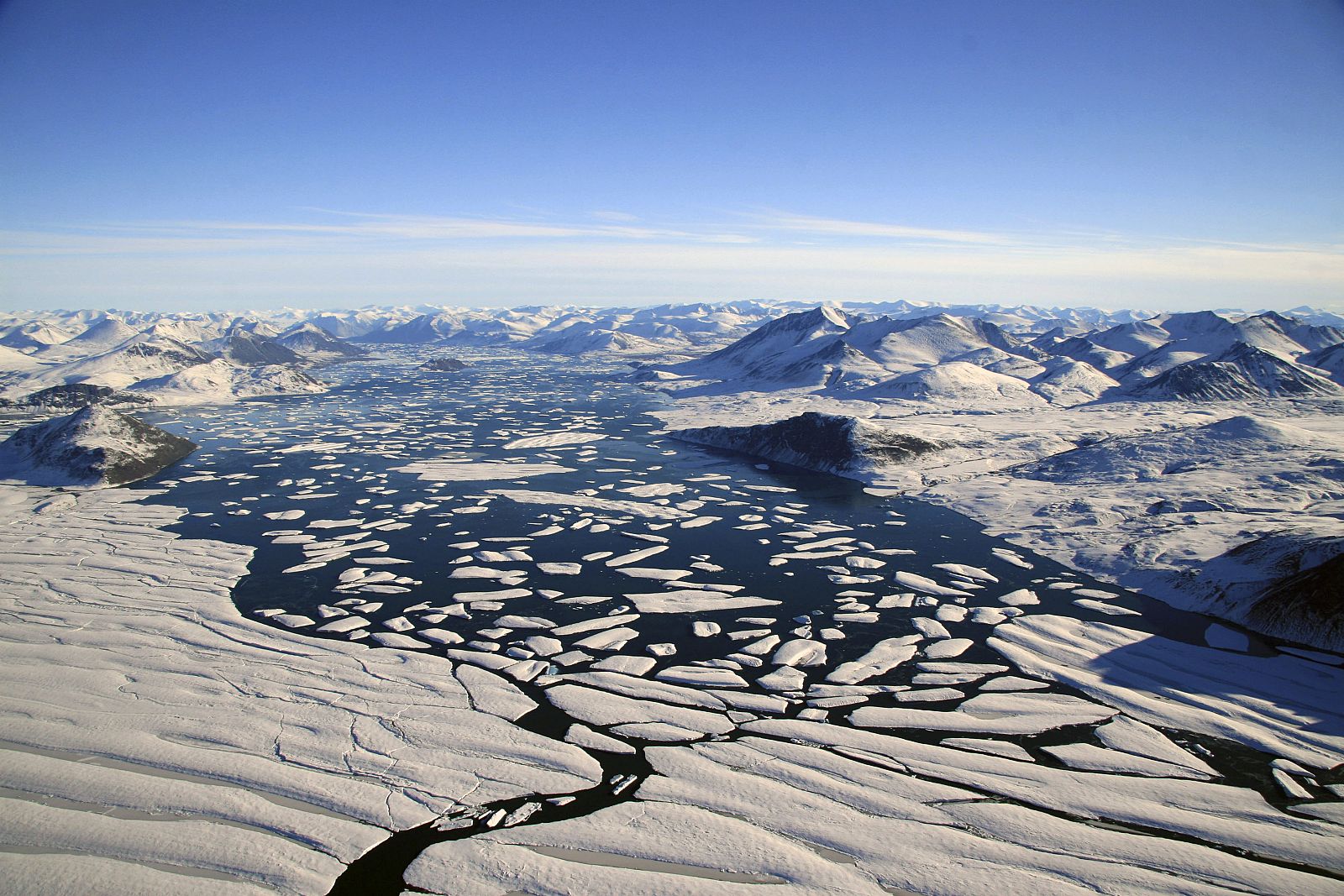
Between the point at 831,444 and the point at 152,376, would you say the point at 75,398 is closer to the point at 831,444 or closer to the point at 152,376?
the point at 152,376

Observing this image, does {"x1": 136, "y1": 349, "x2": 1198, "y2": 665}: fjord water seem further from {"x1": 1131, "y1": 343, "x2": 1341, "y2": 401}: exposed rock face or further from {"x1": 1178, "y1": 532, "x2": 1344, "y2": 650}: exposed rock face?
{"x1": 1131, "y1": 343, "x2": 1341, "y2": 401}: exposed rock face

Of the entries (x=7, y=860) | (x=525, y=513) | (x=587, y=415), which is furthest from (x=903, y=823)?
(x=587, y=415)

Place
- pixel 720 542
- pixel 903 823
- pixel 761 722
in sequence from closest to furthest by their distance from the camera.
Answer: pixel 903 823, pixel 761 722, pixel 720 542

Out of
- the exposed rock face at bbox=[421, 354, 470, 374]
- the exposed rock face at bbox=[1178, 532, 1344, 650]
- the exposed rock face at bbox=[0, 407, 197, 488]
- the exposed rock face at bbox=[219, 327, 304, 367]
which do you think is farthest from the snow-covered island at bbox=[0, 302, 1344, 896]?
the exposed rock face at bbox=[219, 327, 304, 367]

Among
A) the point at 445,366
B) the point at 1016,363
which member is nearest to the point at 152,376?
the point at 445,366

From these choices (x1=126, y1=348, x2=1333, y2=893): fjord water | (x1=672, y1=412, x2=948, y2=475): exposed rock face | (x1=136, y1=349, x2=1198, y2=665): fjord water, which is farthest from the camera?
(x1=672, y1=412, x2=948, y2=475): exposed rock face

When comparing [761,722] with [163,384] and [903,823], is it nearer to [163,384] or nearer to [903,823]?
[903,823]
